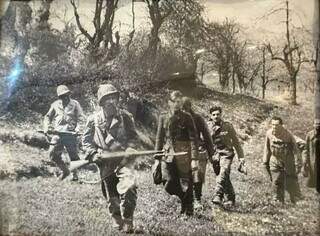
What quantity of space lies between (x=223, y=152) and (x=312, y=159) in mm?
388

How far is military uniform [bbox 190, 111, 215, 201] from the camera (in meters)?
2.48

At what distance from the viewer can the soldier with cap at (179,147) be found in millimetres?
2484

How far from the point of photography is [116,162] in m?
2.54

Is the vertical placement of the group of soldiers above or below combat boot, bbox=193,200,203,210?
above

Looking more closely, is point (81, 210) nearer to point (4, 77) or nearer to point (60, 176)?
point (60, 176)

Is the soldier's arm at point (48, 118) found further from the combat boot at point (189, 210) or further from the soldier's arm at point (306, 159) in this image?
the soldier's arm at point (306, 159)

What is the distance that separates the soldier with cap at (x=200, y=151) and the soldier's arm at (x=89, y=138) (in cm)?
45

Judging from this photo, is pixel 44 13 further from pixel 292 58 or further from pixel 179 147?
pixel 292 58

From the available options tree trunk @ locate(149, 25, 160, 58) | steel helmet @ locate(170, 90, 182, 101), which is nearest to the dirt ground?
steel helmet @ locate(170, 90, 182, 101)

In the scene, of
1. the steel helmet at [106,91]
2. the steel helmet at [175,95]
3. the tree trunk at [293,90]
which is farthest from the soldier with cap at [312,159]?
the steel helmet at [106,91]

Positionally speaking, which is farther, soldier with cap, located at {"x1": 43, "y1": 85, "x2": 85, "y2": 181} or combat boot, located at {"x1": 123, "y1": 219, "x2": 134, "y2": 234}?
soldier with cap, located at {"x1": 43, "y1": 85, "x2": 85, "y2": 181}

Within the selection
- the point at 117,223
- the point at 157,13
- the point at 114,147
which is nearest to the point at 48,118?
the point at 114,147

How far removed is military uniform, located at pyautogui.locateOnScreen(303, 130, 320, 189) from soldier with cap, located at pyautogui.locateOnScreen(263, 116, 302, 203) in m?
0.03

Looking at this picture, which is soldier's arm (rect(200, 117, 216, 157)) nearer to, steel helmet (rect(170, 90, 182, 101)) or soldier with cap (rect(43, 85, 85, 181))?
steel helmet (rect(170, 90, 182, 101))
